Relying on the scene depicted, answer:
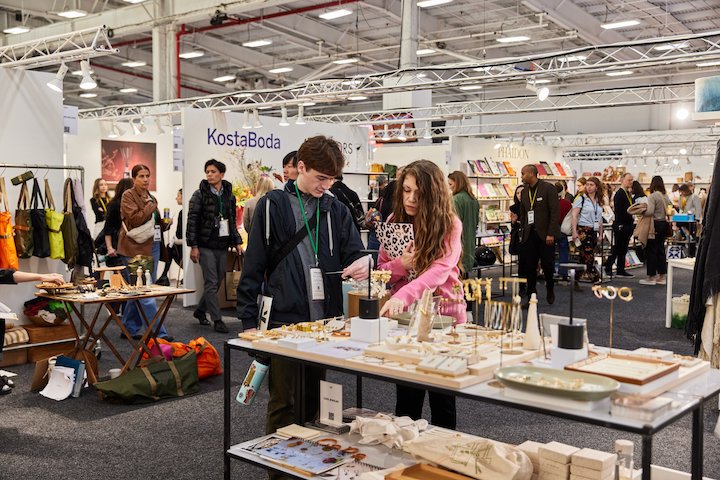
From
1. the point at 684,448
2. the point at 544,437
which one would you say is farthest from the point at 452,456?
the point at 684,448

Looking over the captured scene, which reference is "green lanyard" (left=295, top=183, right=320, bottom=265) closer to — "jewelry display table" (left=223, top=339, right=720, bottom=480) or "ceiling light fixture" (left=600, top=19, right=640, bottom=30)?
"jewelry display table" (left=223, top=339, right=720, bottom=480)

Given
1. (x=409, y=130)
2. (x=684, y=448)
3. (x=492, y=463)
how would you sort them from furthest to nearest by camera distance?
(x=409, y=130) < (x=684, y=448) < (x=492, y=463)

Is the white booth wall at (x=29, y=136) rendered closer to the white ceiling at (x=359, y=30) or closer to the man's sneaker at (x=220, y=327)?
the man's sneaker at (x=220, y=327)

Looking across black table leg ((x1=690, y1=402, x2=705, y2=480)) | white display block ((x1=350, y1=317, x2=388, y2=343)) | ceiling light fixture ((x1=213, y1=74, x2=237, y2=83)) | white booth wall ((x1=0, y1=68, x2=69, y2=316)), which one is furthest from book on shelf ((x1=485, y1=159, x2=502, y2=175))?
black table leg ((x1=690, y1=402, x2=705, y2=480))

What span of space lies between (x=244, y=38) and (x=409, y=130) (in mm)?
4464

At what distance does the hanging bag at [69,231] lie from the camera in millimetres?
6195

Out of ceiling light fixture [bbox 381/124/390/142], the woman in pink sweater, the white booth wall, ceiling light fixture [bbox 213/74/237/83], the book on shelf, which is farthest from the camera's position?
ceiling light fixture [bbox 213/74/237/83]

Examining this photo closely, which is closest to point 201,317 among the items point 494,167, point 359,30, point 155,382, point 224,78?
point 155,382

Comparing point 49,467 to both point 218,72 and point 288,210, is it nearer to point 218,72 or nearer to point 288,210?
point 288,210

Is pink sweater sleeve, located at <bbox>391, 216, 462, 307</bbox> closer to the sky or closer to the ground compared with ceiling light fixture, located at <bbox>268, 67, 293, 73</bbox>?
closer to the ground

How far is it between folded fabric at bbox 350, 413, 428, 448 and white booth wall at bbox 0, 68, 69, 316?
4.34 m

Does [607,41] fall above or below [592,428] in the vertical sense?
above

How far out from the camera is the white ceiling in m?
14.2

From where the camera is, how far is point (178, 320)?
25.5ft
